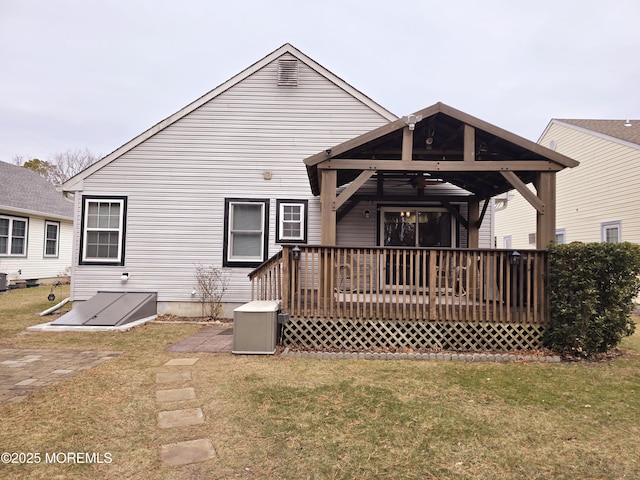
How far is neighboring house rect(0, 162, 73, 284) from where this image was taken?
14.0 metres

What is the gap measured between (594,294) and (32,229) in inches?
757

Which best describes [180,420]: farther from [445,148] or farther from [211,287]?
[445,148]

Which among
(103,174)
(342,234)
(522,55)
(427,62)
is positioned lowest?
(342,234)

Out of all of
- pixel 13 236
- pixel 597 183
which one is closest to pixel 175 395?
pixel 597 183

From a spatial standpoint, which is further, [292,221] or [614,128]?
[614,128]

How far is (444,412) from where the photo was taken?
3.54 m

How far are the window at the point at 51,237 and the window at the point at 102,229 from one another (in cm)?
964

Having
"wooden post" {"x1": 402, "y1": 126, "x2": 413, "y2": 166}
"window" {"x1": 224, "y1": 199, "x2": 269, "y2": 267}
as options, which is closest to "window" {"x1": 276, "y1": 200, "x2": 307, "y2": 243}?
"window" {"x1": 224, "y1": 199, "x2": 269, "y2": 267}

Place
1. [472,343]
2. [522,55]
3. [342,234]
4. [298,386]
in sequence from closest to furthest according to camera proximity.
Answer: [298,386]
[472,343]
[342,234]
[522,55]

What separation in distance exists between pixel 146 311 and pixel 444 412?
7.21 m

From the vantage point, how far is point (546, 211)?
575 cm

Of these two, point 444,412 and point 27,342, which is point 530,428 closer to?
point 444,412

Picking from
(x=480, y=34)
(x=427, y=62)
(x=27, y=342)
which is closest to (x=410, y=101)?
(x=427, y=62)

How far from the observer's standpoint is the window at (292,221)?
890cm
